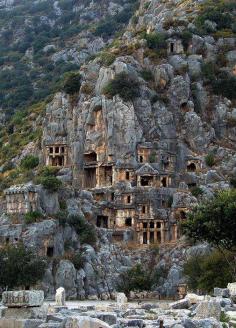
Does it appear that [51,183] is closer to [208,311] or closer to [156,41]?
[156,41]

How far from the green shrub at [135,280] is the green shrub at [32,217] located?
40.1 feet

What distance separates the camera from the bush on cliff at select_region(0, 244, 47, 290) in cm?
7906

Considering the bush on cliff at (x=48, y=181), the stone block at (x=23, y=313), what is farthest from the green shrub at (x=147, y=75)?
the stone block at (x=23, y=313)

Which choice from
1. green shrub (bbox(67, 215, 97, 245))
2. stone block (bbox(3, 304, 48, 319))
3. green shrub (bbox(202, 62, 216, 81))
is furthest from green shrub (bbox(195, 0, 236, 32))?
stone block (bbox(3, 304, 48, 319))

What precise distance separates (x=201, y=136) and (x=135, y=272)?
2546 cm

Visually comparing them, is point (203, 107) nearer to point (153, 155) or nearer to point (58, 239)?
point (153, 155)

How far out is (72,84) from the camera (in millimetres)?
117125

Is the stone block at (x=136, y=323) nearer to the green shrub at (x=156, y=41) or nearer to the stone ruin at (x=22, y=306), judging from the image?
the stone ruin at (x=22, y=306)

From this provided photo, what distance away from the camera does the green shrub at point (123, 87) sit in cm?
10862

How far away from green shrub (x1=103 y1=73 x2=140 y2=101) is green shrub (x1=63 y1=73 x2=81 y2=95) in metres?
7.25

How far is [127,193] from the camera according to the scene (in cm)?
10138

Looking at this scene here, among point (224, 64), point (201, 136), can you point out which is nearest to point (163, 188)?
point (201, 136)

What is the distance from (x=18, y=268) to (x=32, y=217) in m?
13.5

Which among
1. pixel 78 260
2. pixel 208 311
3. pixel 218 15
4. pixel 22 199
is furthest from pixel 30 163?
pixel 208 311
